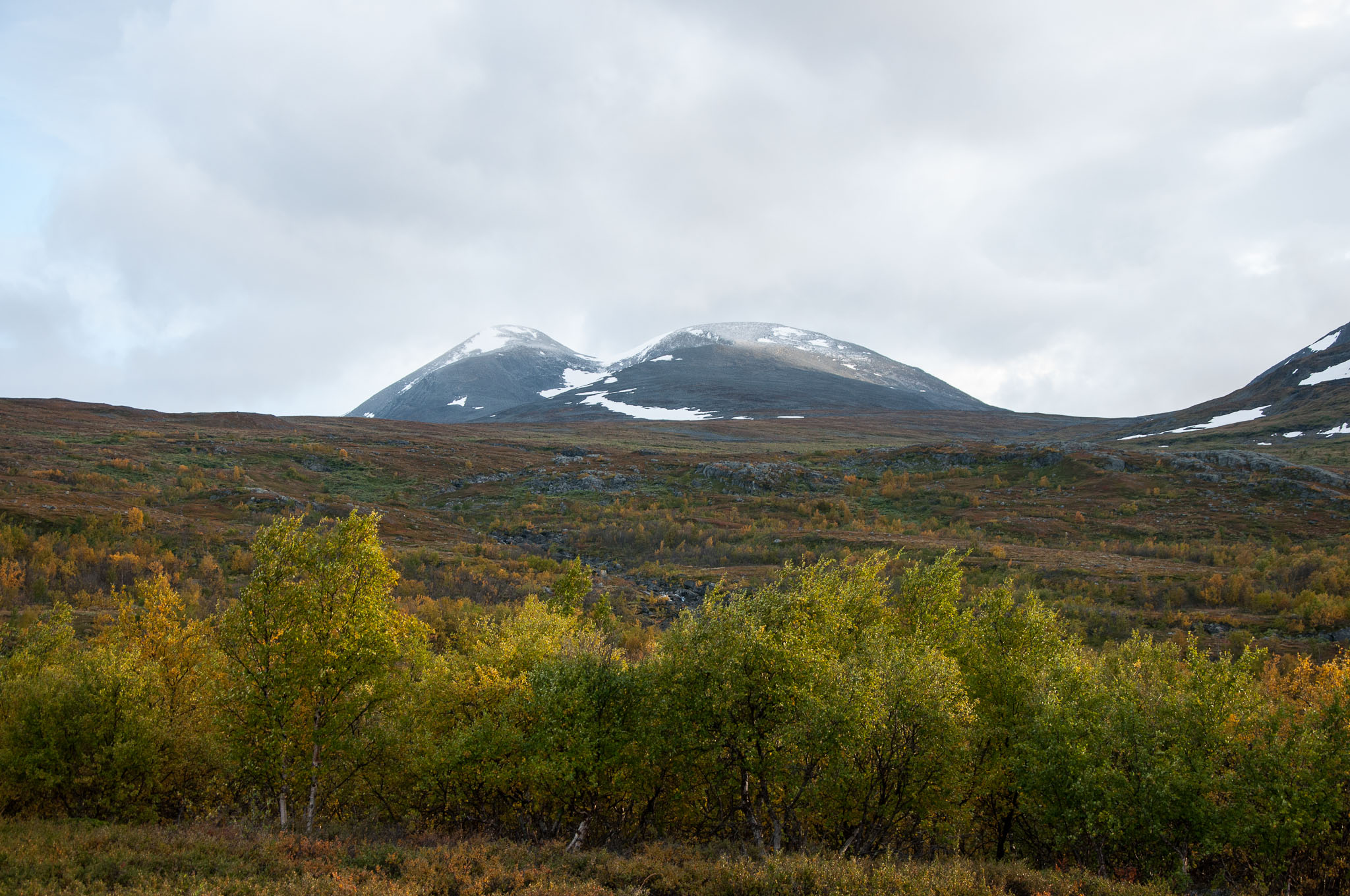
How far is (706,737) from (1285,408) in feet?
471

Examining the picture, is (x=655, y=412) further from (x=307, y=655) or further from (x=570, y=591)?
(x=307, y=655)

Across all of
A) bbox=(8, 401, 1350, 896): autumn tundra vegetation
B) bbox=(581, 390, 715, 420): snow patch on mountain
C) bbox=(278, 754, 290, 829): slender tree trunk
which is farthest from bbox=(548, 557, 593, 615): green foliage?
bbox=(581, 390, 715, 420): snow patch on mountain

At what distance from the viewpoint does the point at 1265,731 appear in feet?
45.9

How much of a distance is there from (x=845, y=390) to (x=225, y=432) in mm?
158552

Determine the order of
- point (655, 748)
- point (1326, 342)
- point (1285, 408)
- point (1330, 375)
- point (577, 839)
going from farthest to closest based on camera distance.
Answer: point (1326, 342), point (1330, 375), point (1285, 408), point (577, 839), point (655, 748)

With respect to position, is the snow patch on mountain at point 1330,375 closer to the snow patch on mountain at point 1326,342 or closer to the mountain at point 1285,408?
the mountain at point 1285,408

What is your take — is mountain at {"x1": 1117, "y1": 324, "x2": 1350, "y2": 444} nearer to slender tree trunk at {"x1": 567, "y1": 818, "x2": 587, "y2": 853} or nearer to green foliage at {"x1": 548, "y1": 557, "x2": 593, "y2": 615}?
green foliage at {"x1": 548, "y1": 557, "x2": 593, "y2": 615}

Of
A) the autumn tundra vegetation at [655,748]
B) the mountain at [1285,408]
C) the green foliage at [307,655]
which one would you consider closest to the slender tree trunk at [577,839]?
the autumn tundra vegetation at [655,748]

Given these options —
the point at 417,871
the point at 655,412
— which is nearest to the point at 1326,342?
the point at 655,412

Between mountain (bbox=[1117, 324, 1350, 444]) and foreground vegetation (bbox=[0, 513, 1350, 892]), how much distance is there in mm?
101158

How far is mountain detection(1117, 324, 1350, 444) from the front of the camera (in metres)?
92.1

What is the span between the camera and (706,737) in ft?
48.6

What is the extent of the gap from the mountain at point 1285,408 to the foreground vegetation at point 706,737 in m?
101

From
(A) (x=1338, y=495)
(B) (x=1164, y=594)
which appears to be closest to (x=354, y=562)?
(B) (x=1164, y=594)
